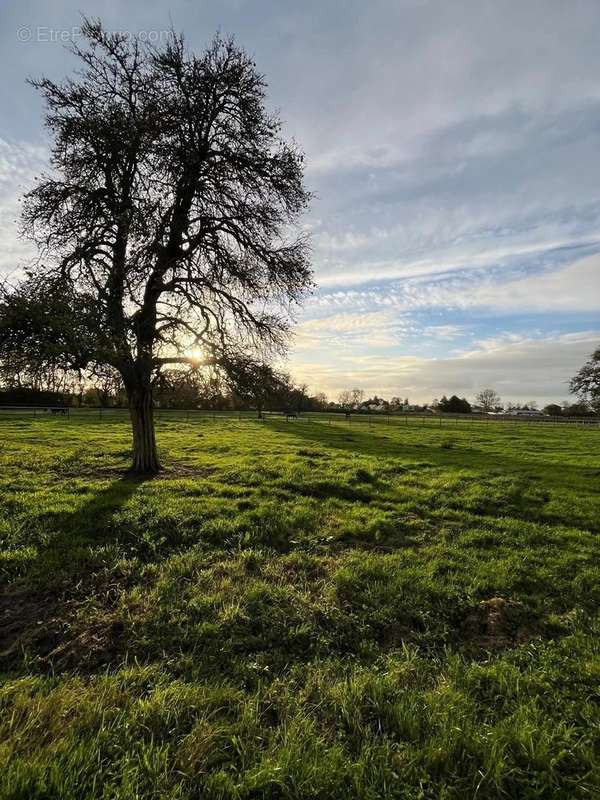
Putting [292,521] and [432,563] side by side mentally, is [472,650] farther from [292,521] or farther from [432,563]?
[292,521]

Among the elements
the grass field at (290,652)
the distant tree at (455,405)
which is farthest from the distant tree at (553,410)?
the grass field at (290,652)

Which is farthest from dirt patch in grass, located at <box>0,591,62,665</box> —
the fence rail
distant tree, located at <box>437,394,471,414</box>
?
distant tree, located at <box>437,394,471,414</box>

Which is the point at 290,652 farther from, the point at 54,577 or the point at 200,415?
the point at 200,415

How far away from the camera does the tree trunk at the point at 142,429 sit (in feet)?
39.3

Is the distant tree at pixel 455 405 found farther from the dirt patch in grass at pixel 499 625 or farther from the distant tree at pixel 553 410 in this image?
the dirt patch in grass at pixel 499 625

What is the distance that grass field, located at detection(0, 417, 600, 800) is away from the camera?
2.62 meters

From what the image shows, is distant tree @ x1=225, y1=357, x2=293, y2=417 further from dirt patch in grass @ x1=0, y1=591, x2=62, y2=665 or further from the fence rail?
the fence rail

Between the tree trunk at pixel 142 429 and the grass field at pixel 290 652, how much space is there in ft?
10.2

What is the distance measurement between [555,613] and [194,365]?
32.9ft

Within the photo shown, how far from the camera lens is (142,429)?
12227 mm

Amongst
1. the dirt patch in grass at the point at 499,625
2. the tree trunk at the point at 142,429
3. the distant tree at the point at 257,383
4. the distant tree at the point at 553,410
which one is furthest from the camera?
the distant tree at the point at 553,410

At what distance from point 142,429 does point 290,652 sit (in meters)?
9.76

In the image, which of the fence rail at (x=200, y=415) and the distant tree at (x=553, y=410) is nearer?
the fence rail at (x=200, y=415)

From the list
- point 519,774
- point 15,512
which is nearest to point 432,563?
point 519,774
